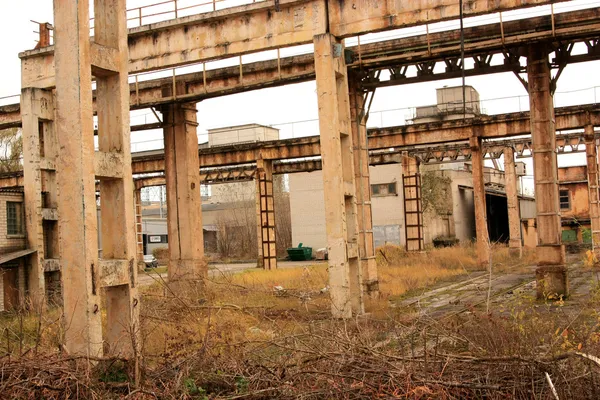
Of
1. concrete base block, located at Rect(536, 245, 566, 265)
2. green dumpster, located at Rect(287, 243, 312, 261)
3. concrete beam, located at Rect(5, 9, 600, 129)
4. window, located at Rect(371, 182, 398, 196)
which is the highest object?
concrete beam, located at Rect(5, 9, 600, 129)

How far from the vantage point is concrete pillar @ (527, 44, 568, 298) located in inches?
588

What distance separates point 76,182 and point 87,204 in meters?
0.29

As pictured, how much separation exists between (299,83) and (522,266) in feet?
44.4

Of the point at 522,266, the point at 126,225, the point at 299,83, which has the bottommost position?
the point at 522,266

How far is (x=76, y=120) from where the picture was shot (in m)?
8.00

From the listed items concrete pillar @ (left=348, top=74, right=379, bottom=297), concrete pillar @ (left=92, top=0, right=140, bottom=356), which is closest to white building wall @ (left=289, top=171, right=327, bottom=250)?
concrete pillar @ (left=348, top=74, right=379, bottom=297)

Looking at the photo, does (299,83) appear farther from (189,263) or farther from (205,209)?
(205,209)

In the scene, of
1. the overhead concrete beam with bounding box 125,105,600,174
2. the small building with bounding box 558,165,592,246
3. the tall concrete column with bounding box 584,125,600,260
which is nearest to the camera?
the overhead concrete beam with bounding box 125,105,600,174

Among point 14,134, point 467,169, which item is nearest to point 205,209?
point 14,134

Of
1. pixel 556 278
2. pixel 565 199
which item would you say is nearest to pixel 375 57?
pixel 556 278

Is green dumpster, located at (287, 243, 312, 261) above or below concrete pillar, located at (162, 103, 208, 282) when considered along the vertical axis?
below

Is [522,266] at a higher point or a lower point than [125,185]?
lower

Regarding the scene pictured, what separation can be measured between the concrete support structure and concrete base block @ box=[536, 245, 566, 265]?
10.1 meters

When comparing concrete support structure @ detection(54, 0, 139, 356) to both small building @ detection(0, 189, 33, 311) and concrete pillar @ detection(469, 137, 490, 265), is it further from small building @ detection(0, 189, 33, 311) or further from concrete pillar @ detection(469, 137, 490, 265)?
concrete pillar @ detection(469, 137, 490, 265)
